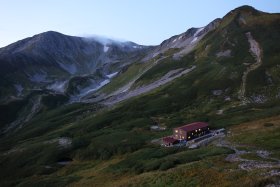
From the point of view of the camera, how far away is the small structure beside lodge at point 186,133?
370 feet

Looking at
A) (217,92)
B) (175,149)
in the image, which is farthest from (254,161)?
(217,92)

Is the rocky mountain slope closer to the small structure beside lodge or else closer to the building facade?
the small structure beside lodge

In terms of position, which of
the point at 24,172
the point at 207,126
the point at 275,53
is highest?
the point at 275,53

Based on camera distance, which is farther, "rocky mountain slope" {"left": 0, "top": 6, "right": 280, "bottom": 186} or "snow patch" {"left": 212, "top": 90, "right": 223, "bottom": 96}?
"snow patch" {"left": 212, "top": 90, "right": 223, "bottom": 96}

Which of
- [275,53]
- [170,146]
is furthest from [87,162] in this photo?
[275,53]

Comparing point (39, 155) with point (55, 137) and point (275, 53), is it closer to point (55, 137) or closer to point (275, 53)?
point (55, 137)

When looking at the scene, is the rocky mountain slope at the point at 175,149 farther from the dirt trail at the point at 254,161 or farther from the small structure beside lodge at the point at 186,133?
the small structure beside lodge at the point at 186,133

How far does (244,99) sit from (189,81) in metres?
43.7

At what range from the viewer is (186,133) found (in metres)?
113

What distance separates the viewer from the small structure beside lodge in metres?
113

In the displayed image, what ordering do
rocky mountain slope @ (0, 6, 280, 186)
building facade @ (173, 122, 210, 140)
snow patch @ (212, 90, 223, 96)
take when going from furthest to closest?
snow patch @ (212, 90, 223, 96) < building facade @ (173, 122, 210, 140) < rocky mountain slope @ (0, 6, 280, 186)

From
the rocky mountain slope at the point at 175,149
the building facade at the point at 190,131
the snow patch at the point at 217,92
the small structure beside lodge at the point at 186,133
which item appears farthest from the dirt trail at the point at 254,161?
the snow patch at the point at 217,92

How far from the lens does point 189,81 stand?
19038 cm

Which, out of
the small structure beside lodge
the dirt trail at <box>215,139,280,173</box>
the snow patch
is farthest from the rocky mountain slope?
the small structure beside lodge
